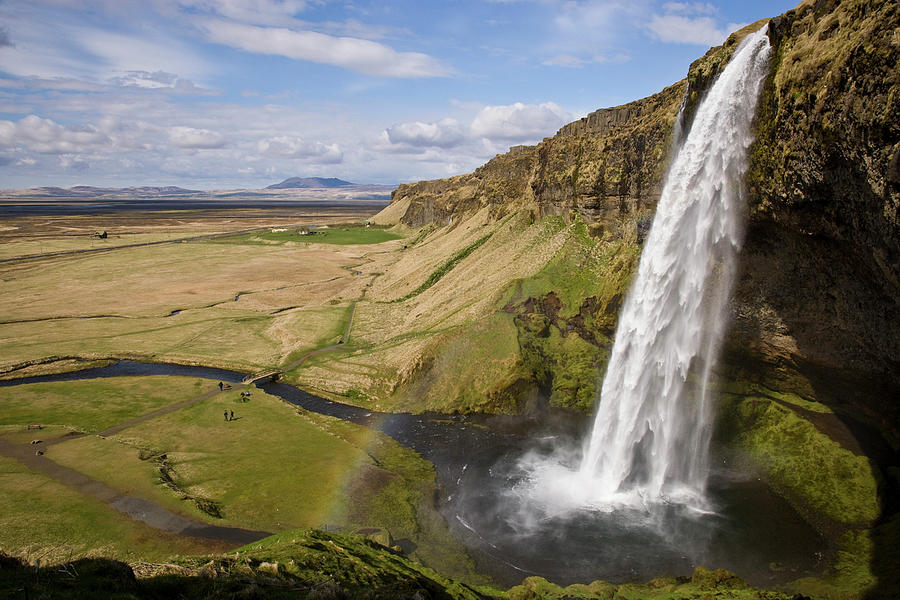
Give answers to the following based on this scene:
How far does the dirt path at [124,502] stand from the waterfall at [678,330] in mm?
18207

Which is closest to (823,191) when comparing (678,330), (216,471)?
(678,330)

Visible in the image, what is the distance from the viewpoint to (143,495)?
2575 centimetres

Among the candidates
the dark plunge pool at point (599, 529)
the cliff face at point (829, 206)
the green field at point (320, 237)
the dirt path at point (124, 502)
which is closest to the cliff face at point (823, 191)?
the cliff face at point (829, 206)

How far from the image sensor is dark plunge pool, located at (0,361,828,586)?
68.8 ft

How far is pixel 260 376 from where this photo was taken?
45.1 m

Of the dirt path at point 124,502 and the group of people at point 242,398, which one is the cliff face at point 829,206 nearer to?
the dirt path at point 124,502

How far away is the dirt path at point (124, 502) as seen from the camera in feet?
74.6

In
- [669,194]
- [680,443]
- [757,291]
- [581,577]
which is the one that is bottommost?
[581,577]

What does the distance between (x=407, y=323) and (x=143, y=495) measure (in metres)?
31.8

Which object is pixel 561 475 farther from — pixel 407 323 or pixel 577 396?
pixel 407 323

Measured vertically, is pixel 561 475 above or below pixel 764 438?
below

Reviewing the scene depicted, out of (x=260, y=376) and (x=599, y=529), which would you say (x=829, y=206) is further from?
(x=260, y=376)

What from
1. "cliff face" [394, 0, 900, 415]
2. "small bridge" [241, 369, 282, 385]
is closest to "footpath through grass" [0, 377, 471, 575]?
"small bridge" [241, 369, 282, 385]

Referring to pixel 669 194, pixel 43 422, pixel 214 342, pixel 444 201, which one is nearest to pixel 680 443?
pixel 669 194
